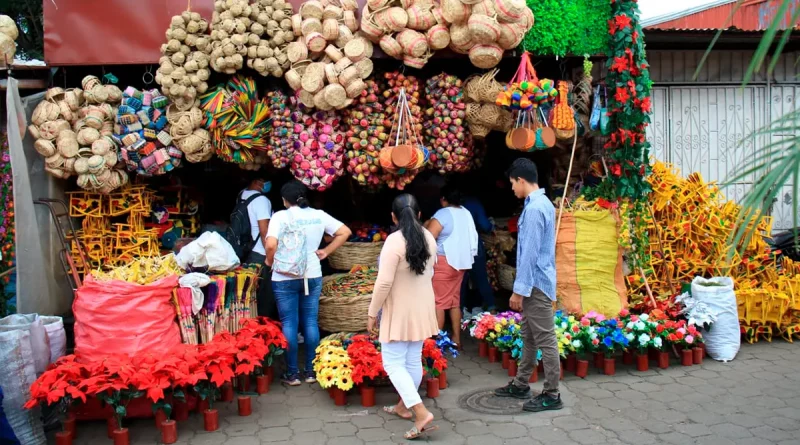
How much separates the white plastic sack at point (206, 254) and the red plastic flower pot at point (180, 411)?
1132 millimetres

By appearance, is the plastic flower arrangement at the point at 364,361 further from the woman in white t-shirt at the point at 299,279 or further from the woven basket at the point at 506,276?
the woven basket at the point at 506,276

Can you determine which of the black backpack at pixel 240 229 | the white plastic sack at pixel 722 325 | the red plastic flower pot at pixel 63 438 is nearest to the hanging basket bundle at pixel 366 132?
the black backpack at pixel 240 229

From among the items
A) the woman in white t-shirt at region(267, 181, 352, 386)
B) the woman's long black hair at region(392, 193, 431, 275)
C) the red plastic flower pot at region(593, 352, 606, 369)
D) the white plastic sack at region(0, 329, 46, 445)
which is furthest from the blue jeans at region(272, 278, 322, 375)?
the red plastic flower pot at region(593, 352, 606, 369)

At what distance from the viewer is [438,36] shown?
20.1ft

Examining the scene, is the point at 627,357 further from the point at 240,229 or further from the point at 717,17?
the point at 717,17

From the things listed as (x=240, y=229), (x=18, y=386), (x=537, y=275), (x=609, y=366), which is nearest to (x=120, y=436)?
(x=18, y=386)

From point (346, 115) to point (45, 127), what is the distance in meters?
2.66

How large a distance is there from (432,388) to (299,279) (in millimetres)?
1422

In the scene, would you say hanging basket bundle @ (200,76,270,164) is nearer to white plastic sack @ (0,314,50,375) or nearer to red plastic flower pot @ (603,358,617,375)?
white plastic sack @ (0,314,50,375)

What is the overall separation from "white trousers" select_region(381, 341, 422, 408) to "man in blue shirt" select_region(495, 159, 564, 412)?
35.5 inches

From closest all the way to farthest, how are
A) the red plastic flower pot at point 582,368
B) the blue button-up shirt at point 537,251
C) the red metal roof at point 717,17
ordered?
the blue button-up shirt at point 537,251 → the red plastic flower pot at point 582,368 → the red metal roof at point 717,17

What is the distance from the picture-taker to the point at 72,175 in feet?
21.3

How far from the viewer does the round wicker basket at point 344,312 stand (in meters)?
6.42

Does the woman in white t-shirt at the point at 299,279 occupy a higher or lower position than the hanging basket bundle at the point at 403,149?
lower
